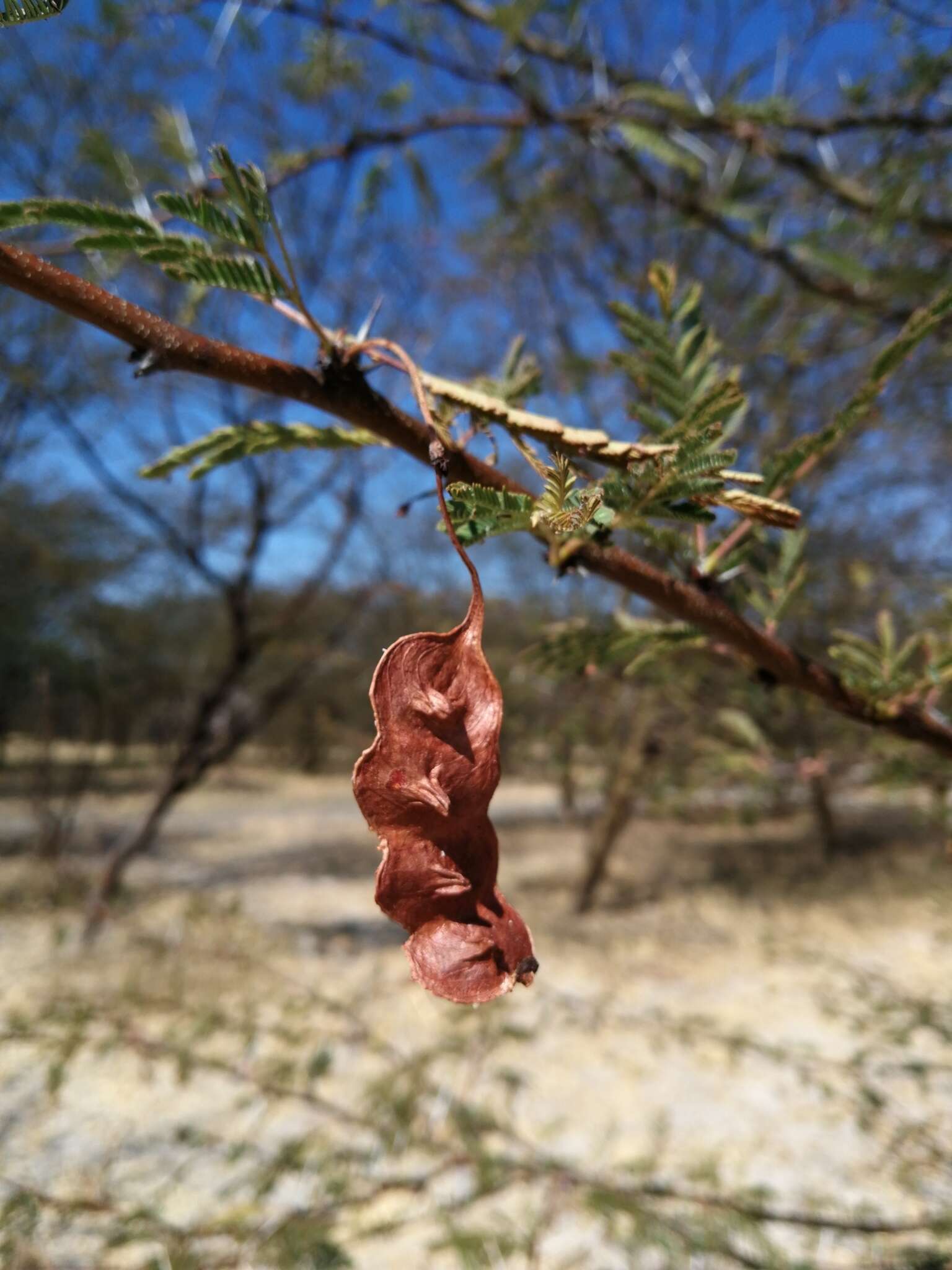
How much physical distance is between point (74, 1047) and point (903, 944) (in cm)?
333

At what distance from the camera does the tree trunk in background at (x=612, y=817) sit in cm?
407

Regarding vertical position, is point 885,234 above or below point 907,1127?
above

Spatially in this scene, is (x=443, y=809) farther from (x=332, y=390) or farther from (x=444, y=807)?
(x=332, y=390)

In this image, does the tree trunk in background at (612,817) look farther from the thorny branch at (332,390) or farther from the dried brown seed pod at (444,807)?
the dried brown seed pod at (444,807)

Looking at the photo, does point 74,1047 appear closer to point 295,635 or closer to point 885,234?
point 885,234

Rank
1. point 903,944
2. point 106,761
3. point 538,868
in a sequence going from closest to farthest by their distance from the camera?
point 903,944 → point 538,868 → point 106,761

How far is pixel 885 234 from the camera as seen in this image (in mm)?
1311

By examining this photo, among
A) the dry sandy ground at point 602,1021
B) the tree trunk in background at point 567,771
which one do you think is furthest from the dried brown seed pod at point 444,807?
the tree trunk in background at point 567,771

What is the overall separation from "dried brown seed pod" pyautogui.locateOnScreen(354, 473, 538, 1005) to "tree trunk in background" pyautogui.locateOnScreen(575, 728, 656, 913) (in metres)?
3.76

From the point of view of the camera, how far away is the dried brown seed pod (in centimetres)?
33

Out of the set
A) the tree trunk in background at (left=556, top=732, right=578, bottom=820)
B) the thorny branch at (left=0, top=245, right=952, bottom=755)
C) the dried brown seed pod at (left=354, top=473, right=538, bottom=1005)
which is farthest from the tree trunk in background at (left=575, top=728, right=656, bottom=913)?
the dried brown seed pod at (left=354, top=473, right=538, bottom=1005)

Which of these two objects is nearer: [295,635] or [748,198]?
[748,198]

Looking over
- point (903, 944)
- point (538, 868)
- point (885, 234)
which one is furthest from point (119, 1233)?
point (538, 868)

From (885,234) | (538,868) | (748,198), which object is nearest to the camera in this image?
(885,234)
